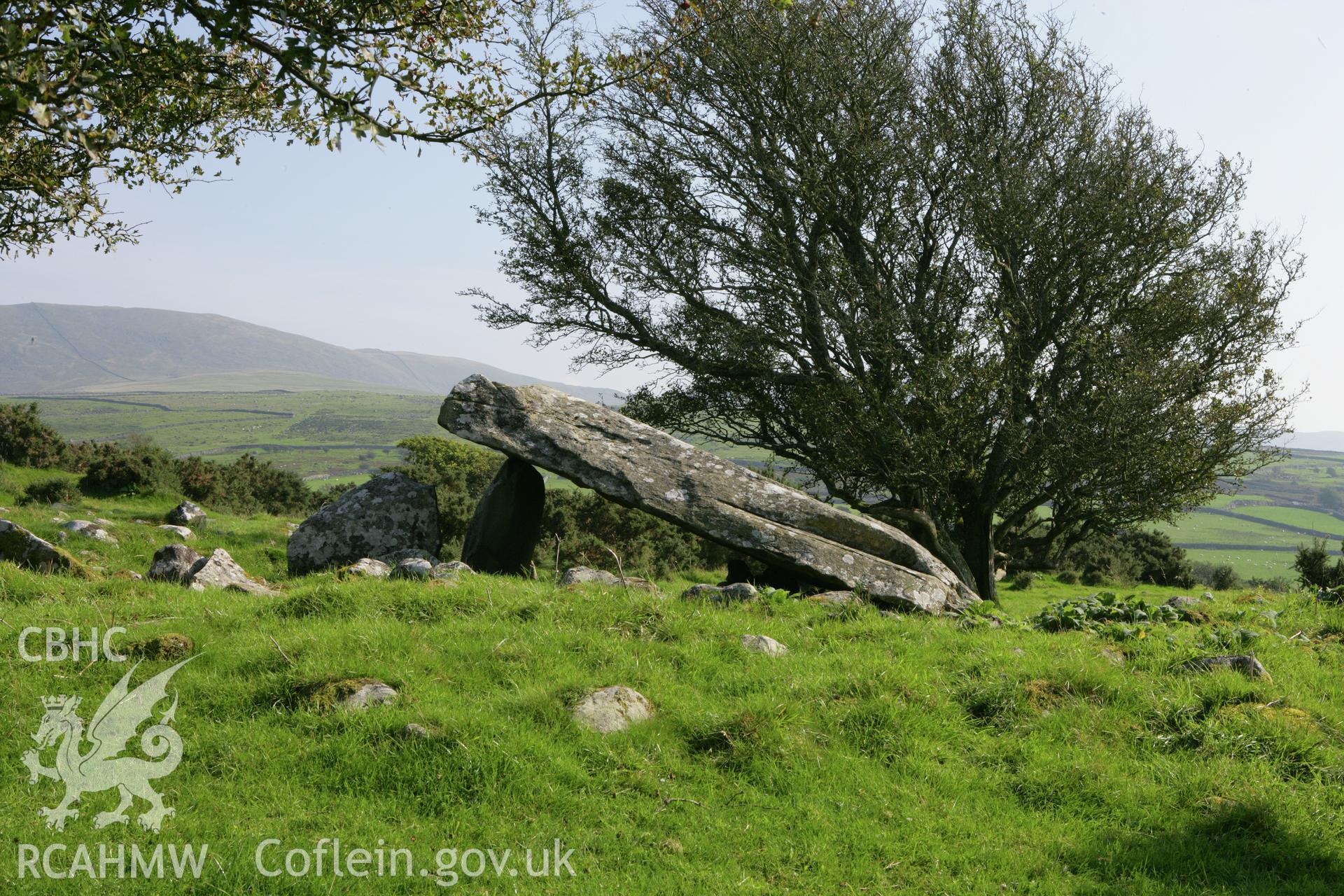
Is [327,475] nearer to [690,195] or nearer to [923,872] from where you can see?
[690,195]

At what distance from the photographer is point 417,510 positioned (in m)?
15.5

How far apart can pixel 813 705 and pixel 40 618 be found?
7.37 metres

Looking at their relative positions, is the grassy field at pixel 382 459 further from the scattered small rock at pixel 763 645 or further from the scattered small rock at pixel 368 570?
the scattered small rock at pixel 763 645

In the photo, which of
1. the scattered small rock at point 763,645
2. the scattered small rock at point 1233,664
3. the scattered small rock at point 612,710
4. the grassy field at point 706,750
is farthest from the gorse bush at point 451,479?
the scattered small rock at point 1233,664

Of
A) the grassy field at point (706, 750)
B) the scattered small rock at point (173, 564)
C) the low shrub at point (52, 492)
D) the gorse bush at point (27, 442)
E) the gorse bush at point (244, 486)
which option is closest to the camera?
the grassy field at point (706, 750)

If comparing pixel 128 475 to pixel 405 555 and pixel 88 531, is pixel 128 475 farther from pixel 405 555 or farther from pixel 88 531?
pixel 405 555

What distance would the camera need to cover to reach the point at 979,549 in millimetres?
19031

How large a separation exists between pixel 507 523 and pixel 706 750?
8177 mm

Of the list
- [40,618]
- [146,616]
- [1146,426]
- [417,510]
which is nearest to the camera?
[40,618]

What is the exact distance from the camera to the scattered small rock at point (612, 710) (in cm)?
682

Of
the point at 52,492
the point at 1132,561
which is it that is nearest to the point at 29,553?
the point at 52,492

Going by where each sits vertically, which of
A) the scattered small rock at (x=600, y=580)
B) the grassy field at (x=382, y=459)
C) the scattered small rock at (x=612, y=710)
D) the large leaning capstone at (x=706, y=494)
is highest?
the large leaning capstone at (x=706, y=494)

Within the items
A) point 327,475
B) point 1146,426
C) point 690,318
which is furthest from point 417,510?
point 327,475

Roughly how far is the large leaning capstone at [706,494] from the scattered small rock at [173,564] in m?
3.92
